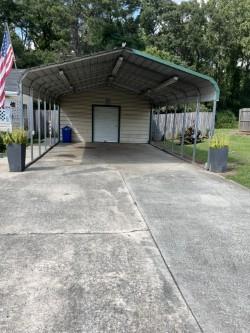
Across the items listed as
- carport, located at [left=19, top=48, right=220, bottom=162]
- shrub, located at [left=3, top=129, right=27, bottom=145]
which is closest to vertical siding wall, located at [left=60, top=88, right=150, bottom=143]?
carport, located at [left=19, top=48, right=220, bottom=162]

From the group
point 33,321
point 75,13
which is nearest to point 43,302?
point 33,321

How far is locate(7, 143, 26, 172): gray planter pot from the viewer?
8.09 metres

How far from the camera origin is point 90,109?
55.3 feet

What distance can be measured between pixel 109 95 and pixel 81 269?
1416cm

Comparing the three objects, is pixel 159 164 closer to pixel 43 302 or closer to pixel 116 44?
pixel 43 302

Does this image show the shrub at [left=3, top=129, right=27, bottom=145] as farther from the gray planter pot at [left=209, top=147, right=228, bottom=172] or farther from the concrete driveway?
the gray planter pot at [left=209, top=147, right=228, bottom=172]

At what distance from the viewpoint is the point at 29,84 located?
941cm

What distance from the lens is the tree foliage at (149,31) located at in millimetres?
29266

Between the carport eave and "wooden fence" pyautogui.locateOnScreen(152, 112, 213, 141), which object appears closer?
the carport eave

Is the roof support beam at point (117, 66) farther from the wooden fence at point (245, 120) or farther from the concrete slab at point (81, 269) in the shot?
Answer: the wooden fence at point (245, 120)

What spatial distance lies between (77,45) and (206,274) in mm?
30802

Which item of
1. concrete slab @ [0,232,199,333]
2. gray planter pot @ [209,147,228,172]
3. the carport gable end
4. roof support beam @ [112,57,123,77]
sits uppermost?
roof support beam @ [112,57,123,77]

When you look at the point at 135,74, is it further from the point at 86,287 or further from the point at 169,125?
the point at 86,287

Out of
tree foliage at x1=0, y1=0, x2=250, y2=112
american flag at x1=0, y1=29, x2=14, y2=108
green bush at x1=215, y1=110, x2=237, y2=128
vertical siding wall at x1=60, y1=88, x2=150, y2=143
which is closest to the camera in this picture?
american flag at x1=0, y1=29, x2=14, y2=108
